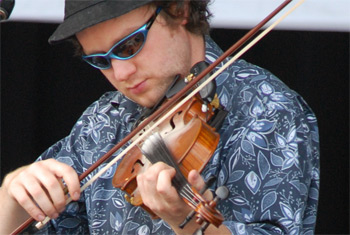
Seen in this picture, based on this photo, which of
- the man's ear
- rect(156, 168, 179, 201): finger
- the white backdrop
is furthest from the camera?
the white backdrop

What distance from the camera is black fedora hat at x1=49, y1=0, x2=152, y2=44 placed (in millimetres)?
2336

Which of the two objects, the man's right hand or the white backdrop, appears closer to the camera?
the man's right hand

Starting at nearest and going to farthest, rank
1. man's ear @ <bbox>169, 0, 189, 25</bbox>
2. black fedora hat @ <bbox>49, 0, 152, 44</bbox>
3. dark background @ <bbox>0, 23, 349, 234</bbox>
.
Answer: black fedora hat @ <bbox>49, 0, 152, 44</bbox> → man's ear @ <bbox>169, 0, 189, 25</bbox> → dark background @ <bbox>0, 23, 349, 234</bbox>

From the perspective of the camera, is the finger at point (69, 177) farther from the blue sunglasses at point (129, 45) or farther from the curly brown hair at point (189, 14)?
the curly brown hair at point (189, 14)

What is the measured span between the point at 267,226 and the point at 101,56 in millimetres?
580

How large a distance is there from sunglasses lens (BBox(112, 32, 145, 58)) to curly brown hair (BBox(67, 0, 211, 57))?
0.34ft

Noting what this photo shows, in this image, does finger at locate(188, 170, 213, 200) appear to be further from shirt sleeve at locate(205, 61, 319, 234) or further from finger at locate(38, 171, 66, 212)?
finger at locate(38, 171, 66, 212)

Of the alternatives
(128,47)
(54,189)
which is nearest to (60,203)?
(54,189)

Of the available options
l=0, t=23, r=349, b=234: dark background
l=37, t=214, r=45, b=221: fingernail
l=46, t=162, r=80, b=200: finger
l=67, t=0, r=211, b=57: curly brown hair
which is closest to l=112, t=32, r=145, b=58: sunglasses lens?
l=67, t=0, r=211, b=57: curly brown hair

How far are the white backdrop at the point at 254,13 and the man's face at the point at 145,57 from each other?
53 centimetres

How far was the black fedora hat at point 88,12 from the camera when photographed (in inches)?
92.0

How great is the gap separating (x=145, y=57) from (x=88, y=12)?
7.1 inches

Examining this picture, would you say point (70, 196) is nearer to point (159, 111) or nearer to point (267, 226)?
point (159, 111)

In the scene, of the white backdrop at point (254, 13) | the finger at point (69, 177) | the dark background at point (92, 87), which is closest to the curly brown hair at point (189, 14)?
the white backdrop at point (254, 13)
